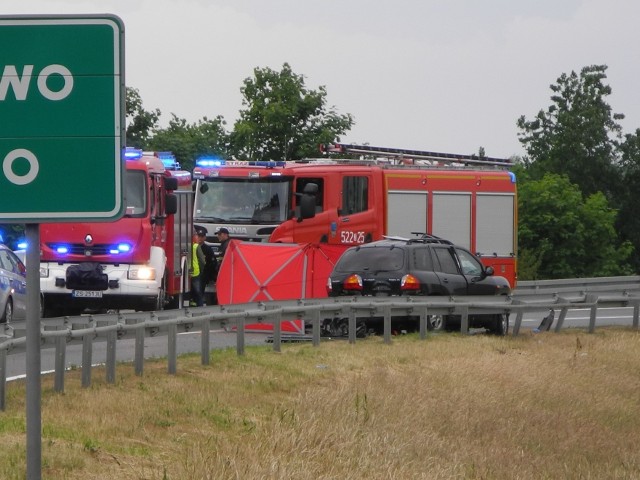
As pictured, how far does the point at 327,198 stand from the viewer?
29047mm

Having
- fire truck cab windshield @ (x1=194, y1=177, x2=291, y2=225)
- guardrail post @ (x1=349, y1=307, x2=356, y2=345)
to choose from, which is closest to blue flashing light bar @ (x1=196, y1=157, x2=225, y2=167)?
fire truck cab windshield @ (x1=194, y1=177, x2=291, y2=225)

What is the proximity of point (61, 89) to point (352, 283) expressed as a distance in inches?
694

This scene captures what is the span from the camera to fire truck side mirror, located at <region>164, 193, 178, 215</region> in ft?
87.2

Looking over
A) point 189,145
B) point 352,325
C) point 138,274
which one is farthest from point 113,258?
point 189,145

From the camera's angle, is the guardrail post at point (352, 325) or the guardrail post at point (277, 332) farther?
the guardrail post at point (352, 325)

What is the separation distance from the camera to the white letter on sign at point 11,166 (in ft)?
18.1

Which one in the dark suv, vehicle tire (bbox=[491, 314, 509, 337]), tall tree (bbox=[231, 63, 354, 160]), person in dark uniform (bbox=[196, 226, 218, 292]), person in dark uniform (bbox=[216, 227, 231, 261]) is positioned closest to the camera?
the dark suv

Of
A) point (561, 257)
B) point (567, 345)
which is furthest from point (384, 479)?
point (561, 257)

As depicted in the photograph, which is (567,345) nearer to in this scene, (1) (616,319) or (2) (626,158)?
(1) (616,319)

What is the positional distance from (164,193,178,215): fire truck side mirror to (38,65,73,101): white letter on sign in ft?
69.3

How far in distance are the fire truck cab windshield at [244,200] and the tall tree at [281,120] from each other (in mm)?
28752

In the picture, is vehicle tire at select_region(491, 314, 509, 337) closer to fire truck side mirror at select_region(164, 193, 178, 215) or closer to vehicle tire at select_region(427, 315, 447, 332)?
vehicle tire at select_region(427, 315, 447, 332)

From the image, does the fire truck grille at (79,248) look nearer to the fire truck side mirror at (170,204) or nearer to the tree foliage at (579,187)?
the fire truck side mirror at (170,204)

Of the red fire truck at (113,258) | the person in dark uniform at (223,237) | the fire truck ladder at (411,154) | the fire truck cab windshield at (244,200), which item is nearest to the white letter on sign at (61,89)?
A: the red fire truck at (113,258)
